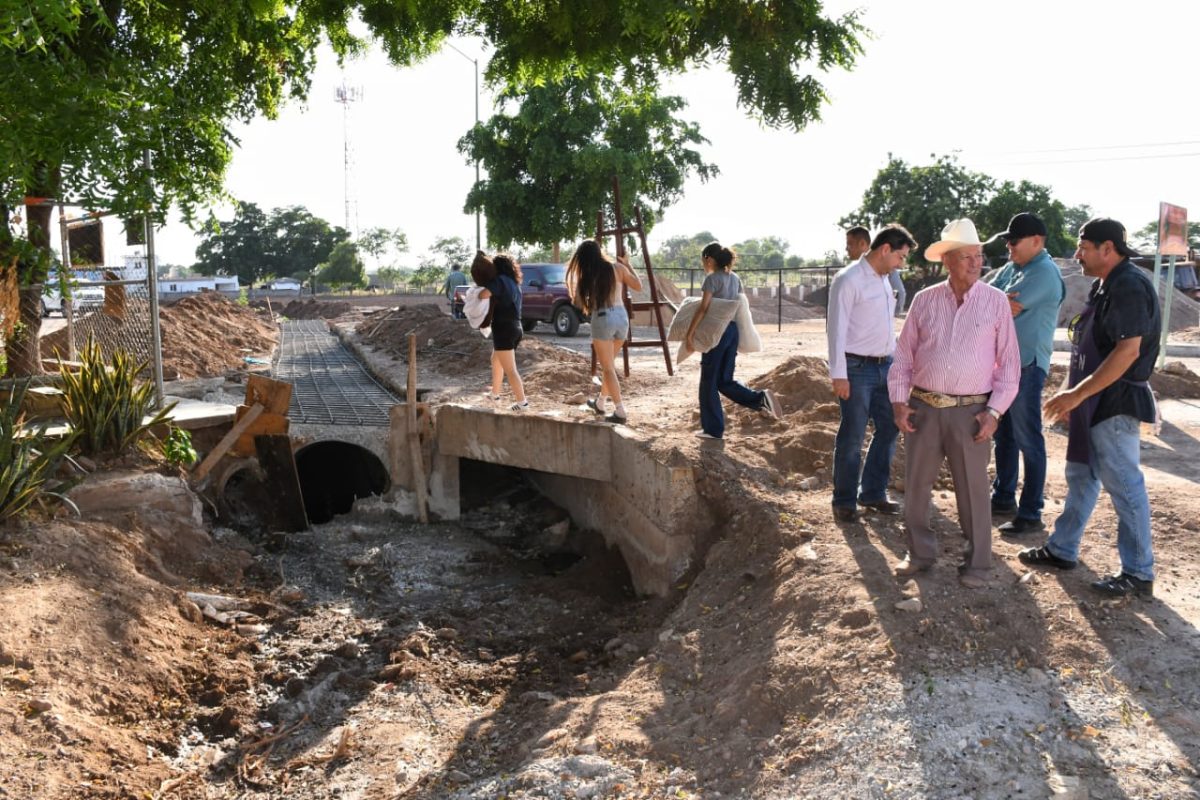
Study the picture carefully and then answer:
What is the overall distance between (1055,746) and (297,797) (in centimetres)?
352

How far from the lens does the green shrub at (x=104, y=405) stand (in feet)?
24.7

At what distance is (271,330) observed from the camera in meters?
27.0

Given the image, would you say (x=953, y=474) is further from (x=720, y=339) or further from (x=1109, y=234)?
(x=720, y=339)

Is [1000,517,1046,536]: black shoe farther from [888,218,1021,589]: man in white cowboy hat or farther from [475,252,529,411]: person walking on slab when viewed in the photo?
[475,252,529,411]: person walking on slab

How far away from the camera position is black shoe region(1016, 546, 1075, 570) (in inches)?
189

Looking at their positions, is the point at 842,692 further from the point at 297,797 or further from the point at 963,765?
the point at 297,797

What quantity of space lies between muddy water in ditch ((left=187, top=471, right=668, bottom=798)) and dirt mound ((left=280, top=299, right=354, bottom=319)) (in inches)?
1254

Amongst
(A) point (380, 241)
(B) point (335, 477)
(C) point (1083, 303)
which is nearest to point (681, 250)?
(A) point (380, 241)

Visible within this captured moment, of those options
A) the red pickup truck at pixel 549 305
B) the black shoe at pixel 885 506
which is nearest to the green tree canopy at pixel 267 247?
the red pickup truck at pixel 549 305

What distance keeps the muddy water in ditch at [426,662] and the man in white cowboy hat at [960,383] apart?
2.01m

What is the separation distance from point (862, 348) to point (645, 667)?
7.26 feet

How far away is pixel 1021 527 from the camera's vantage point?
18.0 feet

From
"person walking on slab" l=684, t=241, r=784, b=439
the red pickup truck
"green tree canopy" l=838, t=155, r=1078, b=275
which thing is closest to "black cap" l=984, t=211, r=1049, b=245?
"person walking on slab" l=684, t=241, r=784, b=439

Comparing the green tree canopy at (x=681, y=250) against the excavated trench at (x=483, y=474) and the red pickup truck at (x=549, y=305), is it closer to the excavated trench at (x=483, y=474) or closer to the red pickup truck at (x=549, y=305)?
the red pickup truck at (x=549, y=305)
